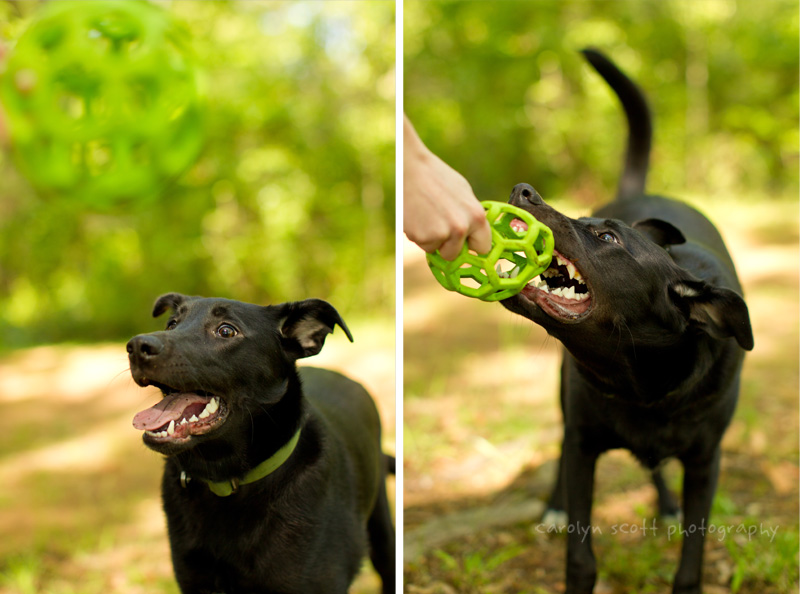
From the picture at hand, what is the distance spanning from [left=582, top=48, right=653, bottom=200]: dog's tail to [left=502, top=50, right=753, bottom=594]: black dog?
0.75 meters

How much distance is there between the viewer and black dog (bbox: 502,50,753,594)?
2.33m

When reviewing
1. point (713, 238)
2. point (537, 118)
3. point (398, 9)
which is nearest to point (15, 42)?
point (398, 9)

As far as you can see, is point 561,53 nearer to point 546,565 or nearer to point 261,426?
point 546,565

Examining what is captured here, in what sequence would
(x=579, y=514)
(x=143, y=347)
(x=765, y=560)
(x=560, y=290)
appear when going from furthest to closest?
1. (x=765, y=560)
2. (x=579, y=514)
3. (x=560, y=290)
4. (x=143, y=347)

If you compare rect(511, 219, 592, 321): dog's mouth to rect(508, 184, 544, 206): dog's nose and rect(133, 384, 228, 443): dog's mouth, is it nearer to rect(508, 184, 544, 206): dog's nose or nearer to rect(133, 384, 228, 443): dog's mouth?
rect(508, 184, 544, 206): dog's nose

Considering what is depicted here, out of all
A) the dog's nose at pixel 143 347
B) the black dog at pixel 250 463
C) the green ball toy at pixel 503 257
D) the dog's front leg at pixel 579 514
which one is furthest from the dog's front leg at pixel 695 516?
the dog's nose at pixel 143 347

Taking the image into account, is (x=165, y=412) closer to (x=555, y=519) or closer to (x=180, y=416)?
(x=180, y=416)

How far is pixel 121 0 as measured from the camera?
236 cm

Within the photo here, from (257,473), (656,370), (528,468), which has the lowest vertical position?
(528,468)

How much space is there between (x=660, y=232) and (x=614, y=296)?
63cm

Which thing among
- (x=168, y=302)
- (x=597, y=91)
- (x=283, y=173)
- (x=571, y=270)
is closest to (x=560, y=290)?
(x=571, y=270)

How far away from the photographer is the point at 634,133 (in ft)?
12.3

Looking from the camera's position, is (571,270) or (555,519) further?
(555,519)

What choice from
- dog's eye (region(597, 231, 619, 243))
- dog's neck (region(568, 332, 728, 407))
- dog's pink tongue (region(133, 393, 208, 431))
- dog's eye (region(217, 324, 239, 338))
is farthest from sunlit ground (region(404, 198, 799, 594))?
dog's pink tongue (region(133, 393, 208, 431))
